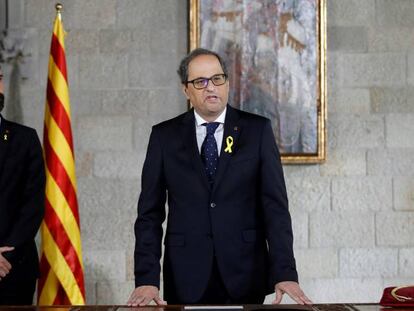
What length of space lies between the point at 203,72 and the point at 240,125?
25 cm

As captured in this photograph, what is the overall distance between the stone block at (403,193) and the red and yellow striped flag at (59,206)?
2012 mm

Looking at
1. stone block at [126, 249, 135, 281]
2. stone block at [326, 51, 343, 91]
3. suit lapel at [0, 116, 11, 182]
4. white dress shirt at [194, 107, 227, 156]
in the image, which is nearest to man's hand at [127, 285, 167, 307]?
white dress shirt at [194, 107, 227, 156]

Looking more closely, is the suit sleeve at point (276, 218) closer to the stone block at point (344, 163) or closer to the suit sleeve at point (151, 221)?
the suit sleeve at point (151, 221)

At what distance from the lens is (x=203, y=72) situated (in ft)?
9.56

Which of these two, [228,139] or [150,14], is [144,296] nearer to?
[228,139]

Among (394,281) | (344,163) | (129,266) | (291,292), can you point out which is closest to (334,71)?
(344,163)

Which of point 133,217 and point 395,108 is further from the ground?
point 395,108

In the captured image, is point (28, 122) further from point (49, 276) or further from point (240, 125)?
point (240, 125)

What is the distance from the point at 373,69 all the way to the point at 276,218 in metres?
2.44

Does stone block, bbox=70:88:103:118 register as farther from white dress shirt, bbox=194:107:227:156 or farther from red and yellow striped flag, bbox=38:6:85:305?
white dress shirt, bbox=194:107:227:156

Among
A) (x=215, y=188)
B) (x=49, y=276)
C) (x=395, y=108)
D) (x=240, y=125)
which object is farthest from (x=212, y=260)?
(x=395, y=108)

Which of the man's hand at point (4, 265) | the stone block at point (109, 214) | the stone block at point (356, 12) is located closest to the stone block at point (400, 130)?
the stone block at point (356, 12)

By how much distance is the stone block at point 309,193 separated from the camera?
16.3 feet

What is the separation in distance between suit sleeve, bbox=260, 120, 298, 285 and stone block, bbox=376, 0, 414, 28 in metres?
2.37
